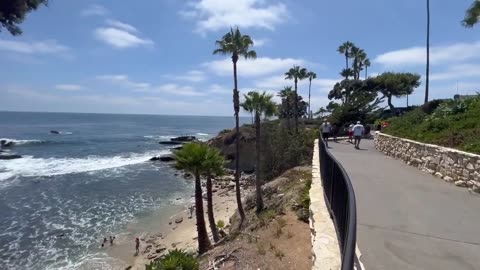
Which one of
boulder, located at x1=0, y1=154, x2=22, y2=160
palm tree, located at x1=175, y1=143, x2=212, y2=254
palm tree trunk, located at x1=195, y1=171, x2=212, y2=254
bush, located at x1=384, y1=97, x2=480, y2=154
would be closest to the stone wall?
bush, located at x1=384, y1=97, x2=480, y2=154

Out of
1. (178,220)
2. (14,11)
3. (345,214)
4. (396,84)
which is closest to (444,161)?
(345,214)

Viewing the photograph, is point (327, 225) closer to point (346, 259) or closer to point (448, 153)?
point (346, 259)

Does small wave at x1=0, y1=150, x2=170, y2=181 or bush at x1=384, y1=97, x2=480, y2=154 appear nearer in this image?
bush at x1=384, y1=97, x2=480, y2=154

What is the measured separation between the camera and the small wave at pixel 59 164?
49750 mm

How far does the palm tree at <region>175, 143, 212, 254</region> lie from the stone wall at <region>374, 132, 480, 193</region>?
10.2 metres

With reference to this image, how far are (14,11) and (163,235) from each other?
2126 cm

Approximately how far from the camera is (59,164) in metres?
57.4

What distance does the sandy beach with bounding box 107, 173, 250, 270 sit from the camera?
76.0ft

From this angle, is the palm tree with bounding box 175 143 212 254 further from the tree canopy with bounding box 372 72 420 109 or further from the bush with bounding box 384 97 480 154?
the tree canopy with bounding box 372 72 420 109

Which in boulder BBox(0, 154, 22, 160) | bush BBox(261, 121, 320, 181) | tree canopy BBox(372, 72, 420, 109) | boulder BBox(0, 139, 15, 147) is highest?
tree canopy BBox(372, 72, 420, 109)

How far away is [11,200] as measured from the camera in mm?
35344

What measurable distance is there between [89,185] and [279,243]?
123 ft

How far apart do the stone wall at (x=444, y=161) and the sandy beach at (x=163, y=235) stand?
14.4m

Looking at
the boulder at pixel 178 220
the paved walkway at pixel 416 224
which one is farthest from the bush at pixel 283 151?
the paved walkway at pixel 416 224
